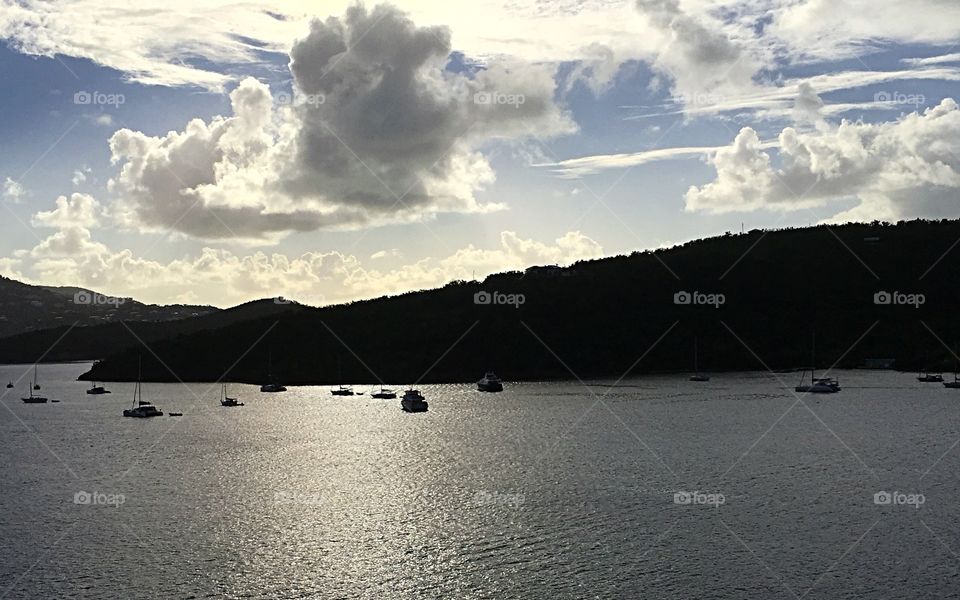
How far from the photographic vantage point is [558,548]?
5969 cm

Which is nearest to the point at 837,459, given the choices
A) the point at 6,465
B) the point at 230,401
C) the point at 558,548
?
the point at 558,548

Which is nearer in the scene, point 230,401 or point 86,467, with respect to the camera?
point 86,467

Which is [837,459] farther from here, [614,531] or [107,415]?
[107,415]

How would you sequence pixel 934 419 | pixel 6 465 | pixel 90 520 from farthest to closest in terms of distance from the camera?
1. pixel 934 419
2. pixel 6 465
3. pixel 90 520

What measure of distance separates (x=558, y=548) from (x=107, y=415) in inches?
5614
